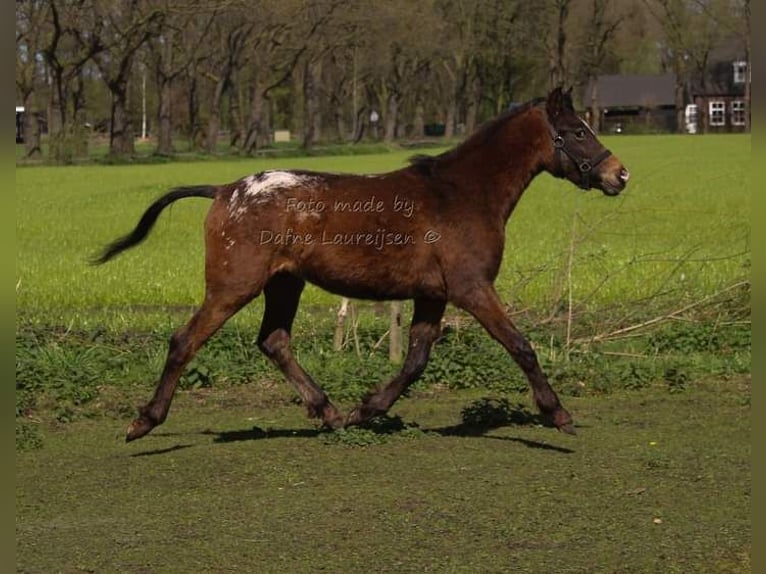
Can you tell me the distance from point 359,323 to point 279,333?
11.2ft

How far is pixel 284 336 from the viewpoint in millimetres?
9164

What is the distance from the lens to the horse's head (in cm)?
870

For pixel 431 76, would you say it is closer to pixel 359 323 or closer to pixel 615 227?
pixel 615 227

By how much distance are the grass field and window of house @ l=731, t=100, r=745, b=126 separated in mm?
96664

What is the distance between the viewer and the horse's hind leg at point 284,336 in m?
9.05

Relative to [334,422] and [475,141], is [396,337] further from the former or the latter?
[475,141]

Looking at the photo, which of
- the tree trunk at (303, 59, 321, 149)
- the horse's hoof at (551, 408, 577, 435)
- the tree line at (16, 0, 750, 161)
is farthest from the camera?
the tree trunk at (303, 59, 321, 149)

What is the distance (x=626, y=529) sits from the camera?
20.8 feet

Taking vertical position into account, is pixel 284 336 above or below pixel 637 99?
below

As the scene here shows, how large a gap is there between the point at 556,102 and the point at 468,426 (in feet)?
7.90

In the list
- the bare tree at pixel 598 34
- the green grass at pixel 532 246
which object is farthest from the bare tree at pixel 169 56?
the bare tree at pixel 598 34

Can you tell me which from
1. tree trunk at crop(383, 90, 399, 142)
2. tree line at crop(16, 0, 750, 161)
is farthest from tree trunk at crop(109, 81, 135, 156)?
tree trunk at crop(383, 90, 399, 142)

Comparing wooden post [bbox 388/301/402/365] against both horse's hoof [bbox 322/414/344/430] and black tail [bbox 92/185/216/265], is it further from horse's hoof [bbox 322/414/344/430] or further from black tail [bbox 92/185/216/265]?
black tail [bbox 92/185/216/265]

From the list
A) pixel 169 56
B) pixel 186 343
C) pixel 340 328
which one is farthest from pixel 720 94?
pixel 186 343
